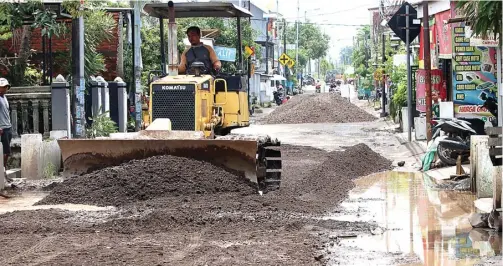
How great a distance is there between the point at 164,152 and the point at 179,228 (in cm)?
284

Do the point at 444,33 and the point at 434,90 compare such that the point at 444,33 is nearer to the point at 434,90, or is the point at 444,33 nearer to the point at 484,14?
the point at 434,90

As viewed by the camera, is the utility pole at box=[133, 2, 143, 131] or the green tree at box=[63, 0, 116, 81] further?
the utility pole at box=[133, 2, 143, 131]

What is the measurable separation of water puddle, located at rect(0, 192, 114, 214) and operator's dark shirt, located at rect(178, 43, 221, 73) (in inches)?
126

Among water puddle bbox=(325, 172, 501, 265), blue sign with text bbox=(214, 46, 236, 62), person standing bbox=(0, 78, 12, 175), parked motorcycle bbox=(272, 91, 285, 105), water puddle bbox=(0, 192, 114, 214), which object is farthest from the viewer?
parked motorcycle bbox=(272, 91, 285, 105)

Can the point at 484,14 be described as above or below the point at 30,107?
above

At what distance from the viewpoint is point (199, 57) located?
15.6m

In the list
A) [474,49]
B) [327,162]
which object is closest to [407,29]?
[474,49]

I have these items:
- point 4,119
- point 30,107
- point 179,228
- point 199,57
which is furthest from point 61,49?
point 179,228

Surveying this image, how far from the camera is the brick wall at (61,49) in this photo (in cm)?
2430

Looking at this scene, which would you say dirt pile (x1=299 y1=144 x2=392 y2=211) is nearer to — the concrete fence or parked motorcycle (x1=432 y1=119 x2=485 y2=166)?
parked motorcycle (x1=432 y1=119 x2=485 y2=166)

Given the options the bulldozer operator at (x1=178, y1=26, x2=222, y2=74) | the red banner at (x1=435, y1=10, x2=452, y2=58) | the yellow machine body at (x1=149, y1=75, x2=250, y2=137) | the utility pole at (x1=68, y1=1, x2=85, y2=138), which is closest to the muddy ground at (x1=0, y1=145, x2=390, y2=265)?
the yellow machine body at (x1=149, y1=75, x2=250, y2=137)

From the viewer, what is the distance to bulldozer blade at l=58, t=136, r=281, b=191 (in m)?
13.1

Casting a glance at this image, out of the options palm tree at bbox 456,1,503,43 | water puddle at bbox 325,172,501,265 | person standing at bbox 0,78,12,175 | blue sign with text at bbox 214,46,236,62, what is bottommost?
water puddle at bbox 325,172,501,265

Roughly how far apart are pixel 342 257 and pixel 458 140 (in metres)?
8.97
